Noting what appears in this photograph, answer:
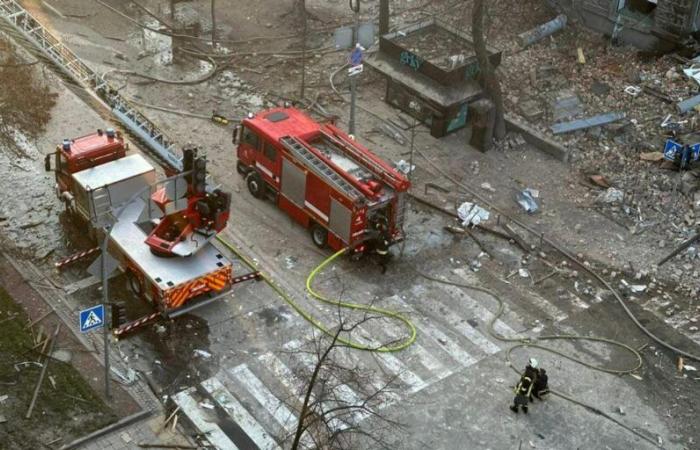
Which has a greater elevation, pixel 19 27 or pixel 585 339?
pixel 19 27

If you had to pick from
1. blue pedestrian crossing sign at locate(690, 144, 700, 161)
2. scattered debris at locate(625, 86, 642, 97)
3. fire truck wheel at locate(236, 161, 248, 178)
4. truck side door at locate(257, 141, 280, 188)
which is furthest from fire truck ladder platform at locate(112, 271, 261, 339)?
scattered debris at locate(625, 86, 642, 97)

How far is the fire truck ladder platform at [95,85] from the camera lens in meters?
26.4

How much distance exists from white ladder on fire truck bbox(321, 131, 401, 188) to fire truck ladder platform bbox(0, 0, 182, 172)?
4179 mm

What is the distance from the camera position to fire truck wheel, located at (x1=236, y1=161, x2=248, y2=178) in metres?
28.1

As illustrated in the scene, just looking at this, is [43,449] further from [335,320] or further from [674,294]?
[674,294]

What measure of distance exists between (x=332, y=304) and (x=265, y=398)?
3562mm

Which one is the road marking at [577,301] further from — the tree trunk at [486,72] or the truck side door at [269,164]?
the truck side door at [269,164]

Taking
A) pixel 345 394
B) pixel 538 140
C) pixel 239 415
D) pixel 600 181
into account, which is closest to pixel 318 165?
pixel 345 394

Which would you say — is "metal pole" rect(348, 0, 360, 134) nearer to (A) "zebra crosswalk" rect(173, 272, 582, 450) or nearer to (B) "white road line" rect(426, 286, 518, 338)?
(A) "zebra crosswalk" rect(173, 272, 582, 450)

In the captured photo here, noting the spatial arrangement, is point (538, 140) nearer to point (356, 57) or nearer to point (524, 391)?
point (356, 57)

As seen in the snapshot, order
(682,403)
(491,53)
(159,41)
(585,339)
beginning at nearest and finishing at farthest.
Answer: (682,403)
(585,339)
(491,53)
(159,41)

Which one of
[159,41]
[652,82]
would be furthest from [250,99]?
[652,82]

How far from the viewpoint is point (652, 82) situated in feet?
107

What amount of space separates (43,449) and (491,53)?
722 inches
